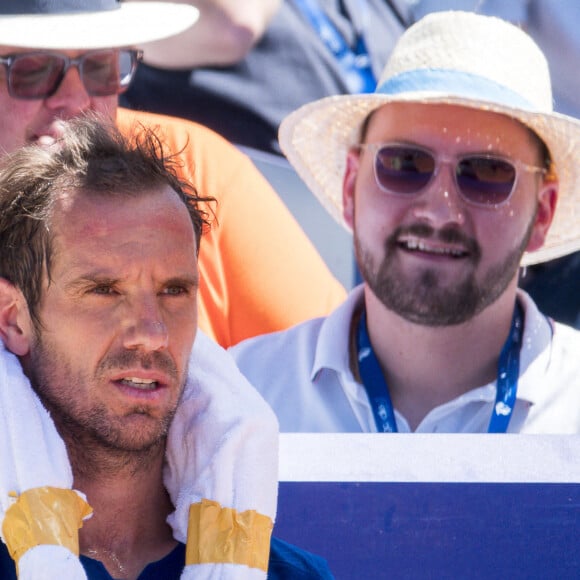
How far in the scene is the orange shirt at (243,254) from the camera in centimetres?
296

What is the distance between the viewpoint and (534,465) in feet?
7.80

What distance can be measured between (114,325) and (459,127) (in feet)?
3.57

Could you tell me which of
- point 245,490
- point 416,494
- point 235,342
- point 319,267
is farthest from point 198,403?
point 319,267

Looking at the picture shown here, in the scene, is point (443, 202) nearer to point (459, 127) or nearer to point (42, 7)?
point (459, 127)

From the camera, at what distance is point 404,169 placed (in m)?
2.66

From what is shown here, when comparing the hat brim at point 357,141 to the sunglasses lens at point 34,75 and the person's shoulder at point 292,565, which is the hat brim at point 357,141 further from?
the person's shoulder at point 292,565

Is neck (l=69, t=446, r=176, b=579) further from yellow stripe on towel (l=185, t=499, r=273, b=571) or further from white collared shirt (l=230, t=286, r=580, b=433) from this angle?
white collared shirt (l=230, t=286, r=580, b=433)

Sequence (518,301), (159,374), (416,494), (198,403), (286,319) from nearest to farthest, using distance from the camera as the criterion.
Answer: (159,374) → (198,403) → (416,494) → (518,301) → (286,319)

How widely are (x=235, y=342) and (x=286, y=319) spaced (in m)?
0.15

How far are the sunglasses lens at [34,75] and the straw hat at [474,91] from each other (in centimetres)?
59

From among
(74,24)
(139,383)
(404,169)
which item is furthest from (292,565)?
(74,24)

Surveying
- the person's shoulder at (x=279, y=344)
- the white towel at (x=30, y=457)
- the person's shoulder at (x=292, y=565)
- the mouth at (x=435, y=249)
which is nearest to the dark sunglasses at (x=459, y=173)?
the mouth at (x=435, y=249)

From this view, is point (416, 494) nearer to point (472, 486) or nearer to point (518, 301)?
point (472, 486)

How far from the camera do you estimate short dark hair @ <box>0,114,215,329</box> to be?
193 cm
